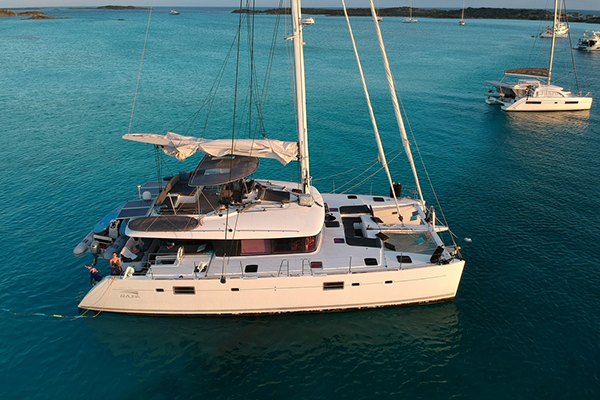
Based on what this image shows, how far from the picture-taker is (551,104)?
163 feet

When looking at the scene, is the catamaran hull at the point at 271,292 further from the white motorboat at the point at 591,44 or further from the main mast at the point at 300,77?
the white motorboat at the point at 591,44

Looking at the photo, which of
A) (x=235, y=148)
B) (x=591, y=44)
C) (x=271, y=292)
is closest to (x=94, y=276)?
(x=271, y=292)

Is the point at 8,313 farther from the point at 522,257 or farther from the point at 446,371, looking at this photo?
the point at 522,257

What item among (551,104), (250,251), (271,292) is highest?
(551,104)

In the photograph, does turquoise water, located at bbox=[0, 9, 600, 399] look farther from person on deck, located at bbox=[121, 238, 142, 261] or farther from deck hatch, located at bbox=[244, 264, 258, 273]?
person on deck, located at bbox=[121, 238, 142, 261]

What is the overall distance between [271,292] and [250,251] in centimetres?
210

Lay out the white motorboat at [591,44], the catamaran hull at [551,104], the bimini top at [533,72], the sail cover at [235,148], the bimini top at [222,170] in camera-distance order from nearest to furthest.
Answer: the bimini top at [222,170]
the sail cover at [235,148]
the catamaran hull at [551,104]
the bimini top at [533,72]
the white motorboat at [591,44]

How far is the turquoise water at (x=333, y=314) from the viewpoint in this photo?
1525cm

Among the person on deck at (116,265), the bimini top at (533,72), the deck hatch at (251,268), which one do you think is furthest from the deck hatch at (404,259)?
the bimini top at (533,72)

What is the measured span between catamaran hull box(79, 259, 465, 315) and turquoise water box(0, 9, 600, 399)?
619 mm

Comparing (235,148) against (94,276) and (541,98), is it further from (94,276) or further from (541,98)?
(541,98)

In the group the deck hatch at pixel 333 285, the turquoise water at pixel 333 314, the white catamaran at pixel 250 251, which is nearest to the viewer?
the turquoise water at pixel 333 314

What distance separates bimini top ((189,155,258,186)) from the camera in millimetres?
17906

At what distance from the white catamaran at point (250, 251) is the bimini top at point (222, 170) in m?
0.05
